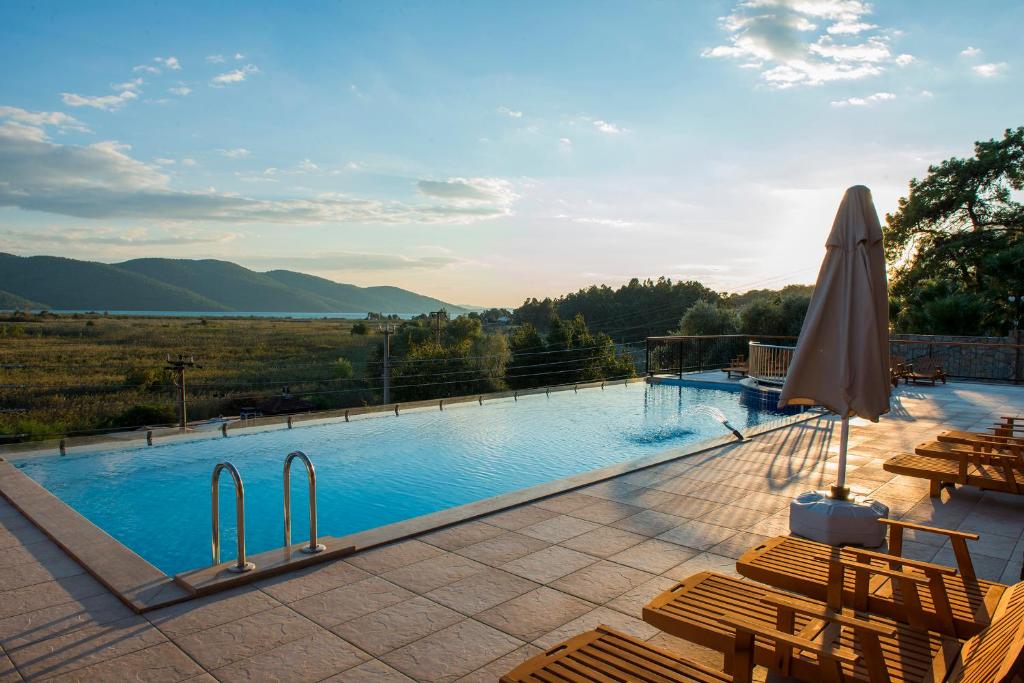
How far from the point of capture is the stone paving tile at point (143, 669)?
2607 mm

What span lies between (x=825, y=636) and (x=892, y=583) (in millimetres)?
564

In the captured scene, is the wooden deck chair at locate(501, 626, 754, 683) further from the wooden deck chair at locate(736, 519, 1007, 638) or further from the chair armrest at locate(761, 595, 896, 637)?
the wooden deck chair at locate(736, 519, 1007, 638)

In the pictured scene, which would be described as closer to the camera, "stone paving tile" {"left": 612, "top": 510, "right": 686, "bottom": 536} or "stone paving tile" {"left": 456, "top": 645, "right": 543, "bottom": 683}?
"stone paving tile" {"left": 456, "top": 645, "right": 543, "bottom": 683}

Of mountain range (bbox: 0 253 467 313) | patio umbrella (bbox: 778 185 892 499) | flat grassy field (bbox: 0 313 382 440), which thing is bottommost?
flat grassy field (bbox: 0 313 382 440)

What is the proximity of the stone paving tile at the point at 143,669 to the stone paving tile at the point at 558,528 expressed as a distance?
222 centimetres

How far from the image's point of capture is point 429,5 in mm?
10477

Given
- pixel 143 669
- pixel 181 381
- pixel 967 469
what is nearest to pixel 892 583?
pixel 143 669

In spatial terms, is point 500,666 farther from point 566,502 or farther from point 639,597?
point 566,502

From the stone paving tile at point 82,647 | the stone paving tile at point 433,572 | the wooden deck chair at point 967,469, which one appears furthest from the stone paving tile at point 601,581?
the wooden deck chair at point 967,469

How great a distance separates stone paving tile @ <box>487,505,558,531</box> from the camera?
4566 mm

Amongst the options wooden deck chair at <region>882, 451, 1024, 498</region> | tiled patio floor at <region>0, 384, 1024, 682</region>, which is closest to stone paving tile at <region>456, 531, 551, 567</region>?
tiled patio floor at <region>0, 384, 1024, 682</region>

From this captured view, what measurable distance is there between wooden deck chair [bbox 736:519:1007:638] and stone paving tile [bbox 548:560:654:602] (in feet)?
2.60

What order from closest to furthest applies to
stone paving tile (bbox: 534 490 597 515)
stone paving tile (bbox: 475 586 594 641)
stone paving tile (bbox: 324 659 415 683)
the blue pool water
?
stone paving tile (bbox: 324 659 415 683) < stone paving tile (bbox: 475 586 594 641) < stone paving tile (bbox: 534 490 597 515) < the blue pool water

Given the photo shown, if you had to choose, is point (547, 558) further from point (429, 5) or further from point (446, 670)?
point (429, 5)
